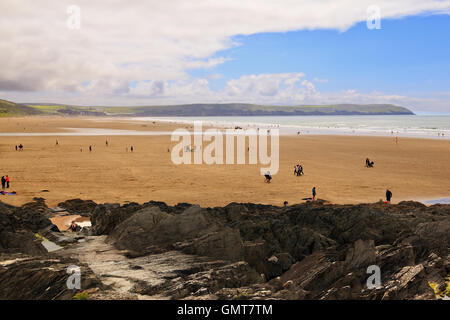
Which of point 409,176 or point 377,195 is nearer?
point 377,195

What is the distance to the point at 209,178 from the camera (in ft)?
120

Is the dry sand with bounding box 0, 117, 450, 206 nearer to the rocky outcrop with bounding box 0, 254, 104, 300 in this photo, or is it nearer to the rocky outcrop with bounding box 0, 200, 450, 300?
the rocky outcrop with bounding box 0, 200, 450, 300

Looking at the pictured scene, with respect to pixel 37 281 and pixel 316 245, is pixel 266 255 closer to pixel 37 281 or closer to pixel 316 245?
pixel 316 245

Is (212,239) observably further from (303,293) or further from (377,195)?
(377,195)

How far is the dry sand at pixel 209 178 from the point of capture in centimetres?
2916

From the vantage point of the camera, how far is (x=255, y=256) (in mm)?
11594

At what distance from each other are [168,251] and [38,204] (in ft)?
55.6

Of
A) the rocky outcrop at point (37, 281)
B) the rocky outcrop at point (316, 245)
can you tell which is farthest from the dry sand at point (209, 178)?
the rocky outcrop at point (37, 281)

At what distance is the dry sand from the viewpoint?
2916cm

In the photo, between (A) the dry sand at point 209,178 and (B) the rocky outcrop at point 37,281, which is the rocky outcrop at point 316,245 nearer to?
(B) the rocky outcrop at point 37,281

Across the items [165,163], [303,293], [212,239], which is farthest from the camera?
[165,163]

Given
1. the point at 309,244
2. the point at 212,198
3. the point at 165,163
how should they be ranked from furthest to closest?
the point at 165,163 < the point at 212,198 < the point at 309,244

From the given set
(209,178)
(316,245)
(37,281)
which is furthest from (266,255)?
(209,178)

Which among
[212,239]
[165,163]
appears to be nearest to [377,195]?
[212,239]
